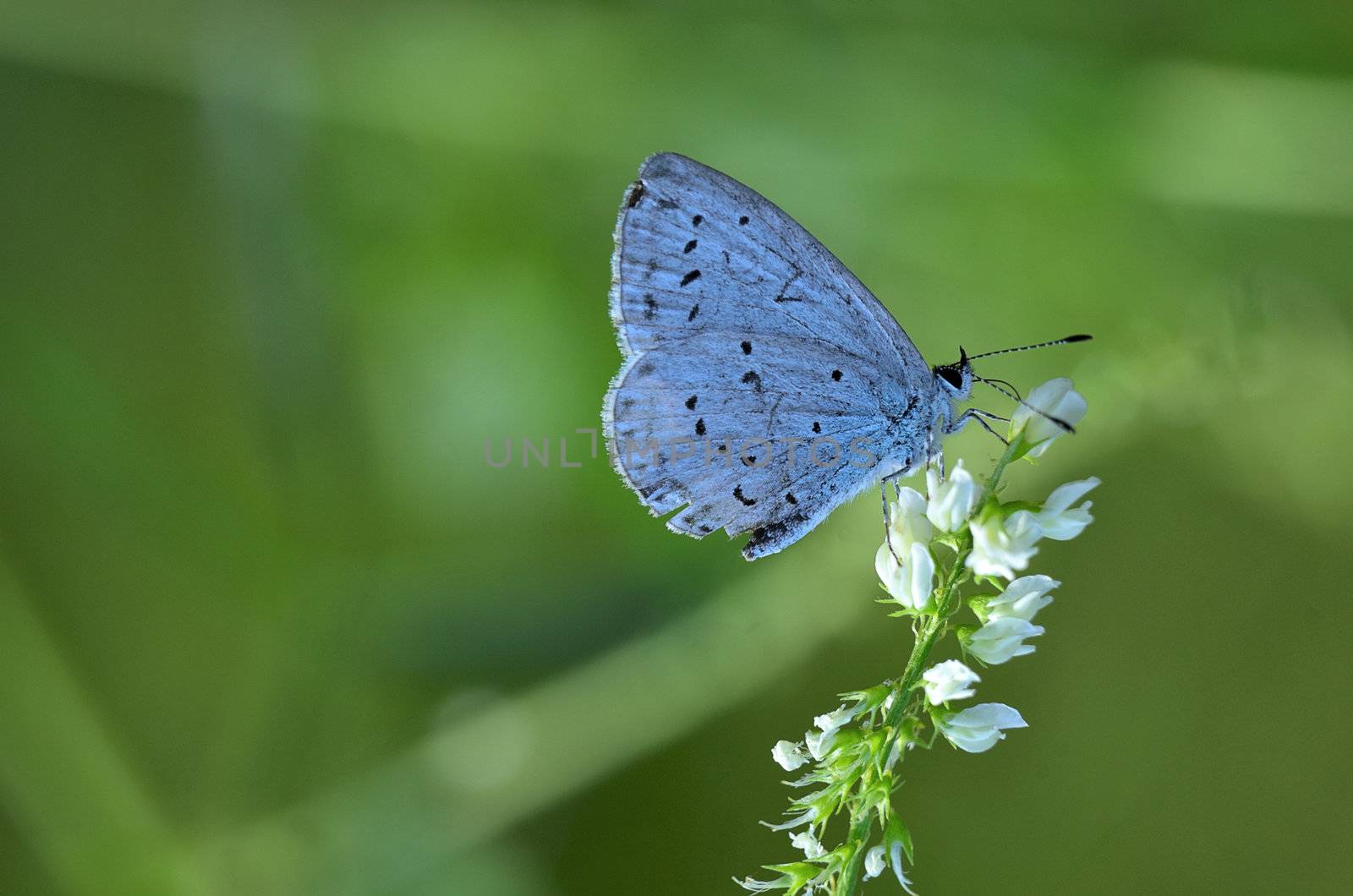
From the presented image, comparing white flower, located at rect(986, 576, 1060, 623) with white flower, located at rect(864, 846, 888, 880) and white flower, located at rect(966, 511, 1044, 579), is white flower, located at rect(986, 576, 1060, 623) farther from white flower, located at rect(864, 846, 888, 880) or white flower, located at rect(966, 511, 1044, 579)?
white flower, located at rect(864, 846, 888, 880)

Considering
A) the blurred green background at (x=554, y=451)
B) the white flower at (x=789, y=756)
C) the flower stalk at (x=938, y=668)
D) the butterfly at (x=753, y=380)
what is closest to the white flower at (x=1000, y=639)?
the flower stalk at (x=938, y=668)

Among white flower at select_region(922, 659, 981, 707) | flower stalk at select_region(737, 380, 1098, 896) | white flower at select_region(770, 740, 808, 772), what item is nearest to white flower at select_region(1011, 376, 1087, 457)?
flower stalk at select_region(737, 380, 1098, 896)

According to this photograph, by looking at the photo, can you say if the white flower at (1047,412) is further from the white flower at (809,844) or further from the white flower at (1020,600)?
the white flower at (809,844)

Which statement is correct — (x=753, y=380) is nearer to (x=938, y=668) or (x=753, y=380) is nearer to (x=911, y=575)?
(x=911, y=575)

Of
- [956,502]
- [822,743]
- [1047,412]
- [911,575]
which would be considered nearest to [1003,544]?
[956,502]

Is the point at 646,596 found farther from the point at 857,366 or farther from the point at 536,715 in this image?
the point at 857,366

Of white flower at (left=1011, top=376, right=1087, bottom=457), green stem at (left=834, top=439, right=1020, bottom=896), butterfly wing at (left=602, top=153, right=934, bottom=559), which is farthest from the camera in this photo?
butterfly wing at (left=602, top=153, right=934, bottom=559)

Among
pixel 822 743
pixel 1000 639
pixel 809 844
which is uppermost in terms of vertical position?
pixel 1000 639
